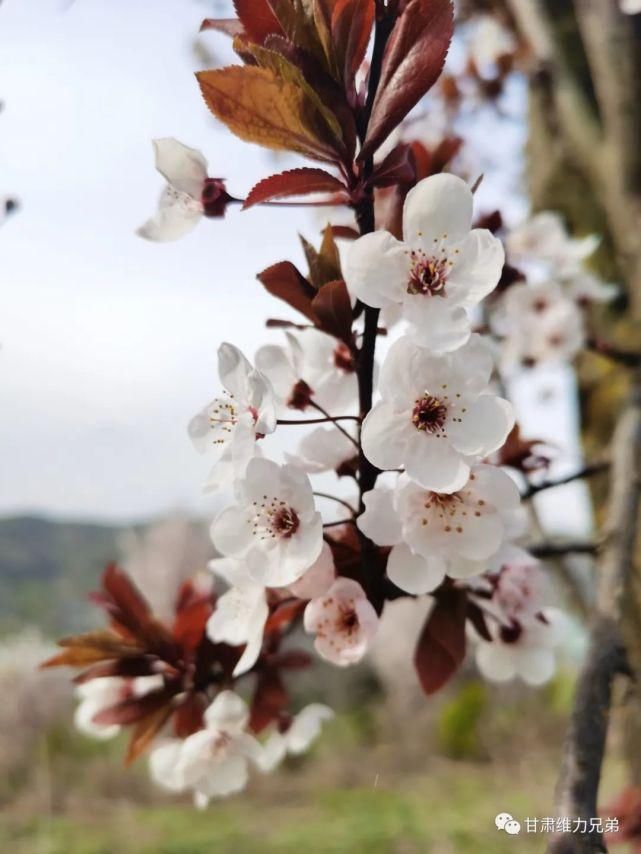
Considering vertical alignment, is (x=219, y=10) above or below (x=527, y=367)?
above

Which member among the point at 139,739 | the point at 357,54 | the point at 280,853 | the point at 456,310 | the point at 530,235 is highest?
the point at 357,54

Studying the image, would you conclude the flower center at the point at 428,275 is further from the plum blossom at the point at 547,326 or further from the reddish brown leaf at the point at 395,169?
the plum blossom at the point at 547,326

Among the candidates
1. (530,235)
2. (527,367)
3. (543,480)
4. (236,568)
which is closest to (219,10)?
(530,235)

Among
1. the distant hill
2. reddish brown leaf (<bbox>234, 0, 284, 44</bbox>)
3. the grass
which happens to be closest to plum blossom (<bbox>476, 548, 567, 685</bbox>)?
reddish brown leaf (<bbox>234, 0, 284, 44</bbox>)

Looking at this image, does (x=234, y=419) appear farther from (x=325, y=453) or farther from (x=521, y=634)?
(x=521, y=634)

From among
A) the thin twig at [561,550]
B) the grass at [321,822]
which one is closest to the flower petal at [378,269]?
the thin twig at [561,550]

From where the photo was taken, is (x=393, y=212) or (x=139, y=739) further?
(x=139, y=739)

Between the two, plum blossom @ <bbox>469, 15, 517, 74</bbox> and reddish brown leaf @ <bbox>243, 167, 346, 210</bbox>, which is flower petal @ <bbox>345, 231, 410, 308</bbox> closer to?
reddish brown leaf @ <bbox>243, 167, 346, 210</bbox>

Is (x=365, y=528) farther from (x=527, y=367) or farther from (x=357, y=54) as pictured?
(x=527, y=367)
